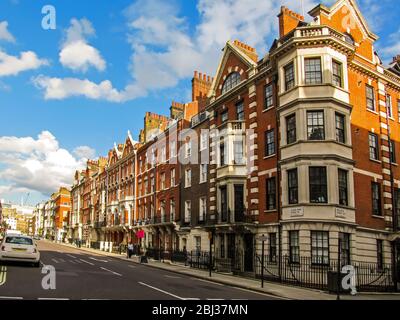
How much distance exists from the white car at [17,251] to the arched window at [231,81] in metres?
19.0

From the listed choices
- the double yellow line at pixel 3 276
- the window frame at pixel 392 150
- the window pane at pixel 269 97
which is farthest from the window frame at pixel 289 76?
the double yellow line at pixel 3 276

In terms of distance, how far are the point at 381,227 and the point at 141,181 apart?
103 feet

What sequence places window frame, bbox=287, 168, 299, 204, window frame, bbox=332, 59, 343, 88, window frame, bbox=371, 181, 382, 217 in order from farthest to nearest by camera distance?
window frame, bbox=371, 181, 382, 217, window frame, bbox=332, 59, 343, 88, window frame, bbox=287, 168, 299, 204

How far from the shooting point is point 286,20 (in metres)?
28.2

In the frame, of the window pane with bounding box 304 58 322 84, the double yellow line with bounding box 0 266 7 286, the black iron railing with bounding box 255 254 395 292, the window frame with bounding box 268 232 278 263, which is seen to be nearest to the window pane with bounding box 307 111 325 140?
the window pane with bounding box 304 58 322 84

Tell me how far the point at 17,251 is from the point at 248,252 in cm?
1479

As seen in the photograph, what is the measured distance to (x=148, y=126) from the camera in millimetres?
53375

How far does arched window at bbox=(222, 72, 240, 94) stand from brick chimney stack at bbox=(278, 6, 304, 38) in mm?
5105

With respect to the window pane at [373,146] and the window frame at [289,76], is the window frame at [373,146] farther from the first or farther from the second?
the window frame at [289,76]

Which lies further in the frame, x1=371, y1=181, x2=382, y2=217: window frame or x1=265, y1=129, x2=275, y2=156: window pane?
x1=265, y1=129, x2=275, y2=156: window pane

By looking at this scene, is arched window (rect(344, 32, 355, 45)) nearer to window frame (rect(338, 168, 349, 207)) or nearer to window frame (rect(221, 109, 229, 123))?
window frame (rect(338, 168, 349, 207))

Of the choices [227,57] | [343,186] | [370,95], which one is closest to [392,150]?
[370,95]

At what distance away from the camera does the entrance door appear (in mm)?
27797

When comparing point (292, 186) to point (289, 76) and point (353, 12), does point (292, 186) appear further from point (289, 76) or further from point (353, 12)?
point (353, 12)
